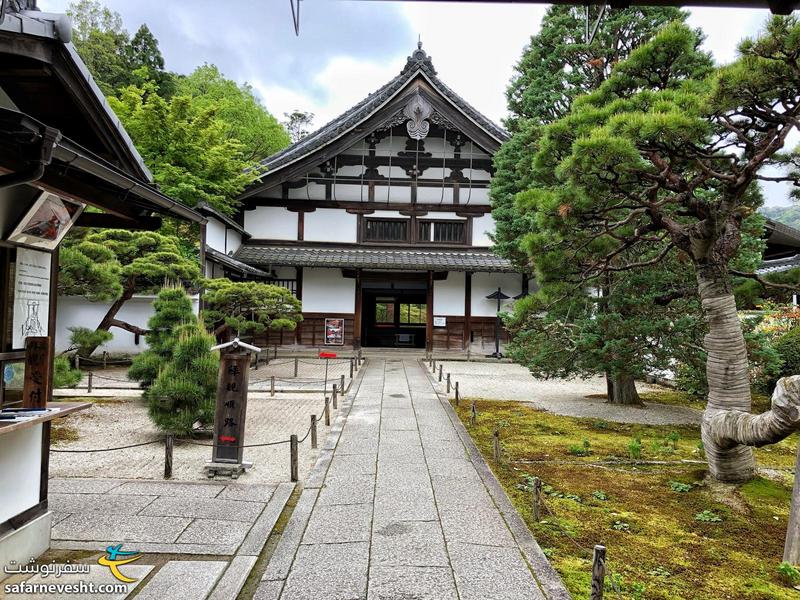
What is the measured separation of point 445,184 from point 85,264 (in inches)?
588

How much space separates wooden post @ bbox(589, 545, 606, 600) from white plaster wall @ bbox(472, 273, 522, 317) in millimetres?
18130

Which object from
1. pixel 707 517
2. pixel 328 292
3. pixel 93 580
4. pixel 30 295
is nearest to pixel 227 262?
pixel 328 292

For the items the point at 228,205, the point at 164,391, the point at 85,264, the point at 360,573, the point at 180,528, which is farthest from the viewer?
the point at 228,205

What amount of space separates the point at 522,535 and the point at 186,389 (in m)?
5.32

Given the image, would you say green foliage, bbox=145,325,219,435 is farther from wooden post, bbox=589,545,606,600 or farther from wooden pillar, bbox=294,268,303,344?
wooden pillar, bbox=294,268,303,344

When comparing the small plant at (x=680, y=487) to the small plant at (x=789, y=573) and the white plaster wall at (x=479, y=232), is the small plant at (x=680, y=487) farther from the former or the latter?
the white plaster wall at (x=479, y=232)

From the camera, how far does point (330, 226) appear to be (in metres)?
21.1

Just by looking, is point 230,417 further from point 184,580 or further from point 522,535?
point 522,535

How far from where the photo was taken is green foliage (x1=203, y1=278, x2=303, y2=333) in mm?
12789

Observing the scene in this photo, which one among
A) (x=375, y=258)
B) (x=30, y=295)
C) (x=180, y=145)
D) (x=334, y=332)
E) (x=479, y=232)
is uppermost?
(x=180, y=145)

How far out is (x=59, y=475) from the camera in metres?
5.90

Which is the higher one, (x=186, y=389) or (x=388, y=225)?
(x=388, y=225)

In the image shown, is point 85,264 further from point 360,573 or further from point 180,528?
point 360,573

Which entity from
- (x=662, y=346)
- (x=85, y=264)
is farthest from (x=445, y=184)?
(x=85, y=264)
